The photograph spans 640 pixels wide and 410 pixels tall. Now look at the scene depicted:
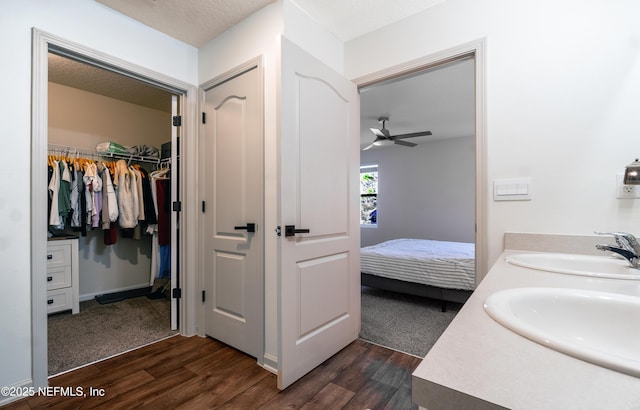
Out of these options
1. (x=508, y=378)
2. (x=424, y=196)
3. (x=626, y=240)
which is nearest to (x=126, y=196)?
(x=508, y=378)

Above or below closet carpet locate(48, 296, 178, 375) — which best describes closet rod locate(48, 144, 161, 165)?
above

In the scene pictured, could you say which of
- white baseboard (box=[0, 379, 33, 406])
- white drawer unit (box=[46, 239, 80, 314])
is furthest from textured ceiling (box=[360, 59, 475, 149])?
white drawer unit (box=[46, 239, 80, 314])

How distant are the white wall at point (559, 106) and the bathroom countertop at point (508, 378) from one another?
1.29 m

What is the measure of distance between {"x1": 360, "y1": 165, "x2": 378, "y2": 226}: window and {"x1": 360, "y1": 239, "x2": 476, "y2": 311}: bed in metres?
2.57

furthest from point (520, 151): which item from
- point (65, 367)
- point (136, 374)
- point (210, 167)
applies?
point (65, 367)

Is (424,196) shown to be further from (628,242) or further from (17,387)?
(17,387)

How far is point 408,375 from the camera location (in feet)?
6.12

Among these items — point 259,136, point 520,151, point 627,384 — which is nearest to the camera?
point 627,384

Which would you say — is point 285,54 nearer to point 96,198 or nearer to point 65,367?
point 65,367

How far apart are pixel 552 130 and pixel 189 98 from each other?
8.42 feet

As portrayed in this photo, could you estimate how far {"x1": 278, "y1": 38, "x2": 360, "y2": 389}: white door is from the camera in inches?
66.2

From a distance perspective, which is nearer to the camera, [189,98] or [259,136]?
[259,136]

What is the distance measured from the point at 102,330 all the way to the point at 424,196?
5.31 m

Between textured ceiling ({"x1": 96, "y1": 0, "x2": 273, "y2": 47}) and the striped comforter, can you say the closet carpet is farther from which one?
textured ceiling ({"x1": 96, "y1": 0, "x2": 273, "y2": 47})
